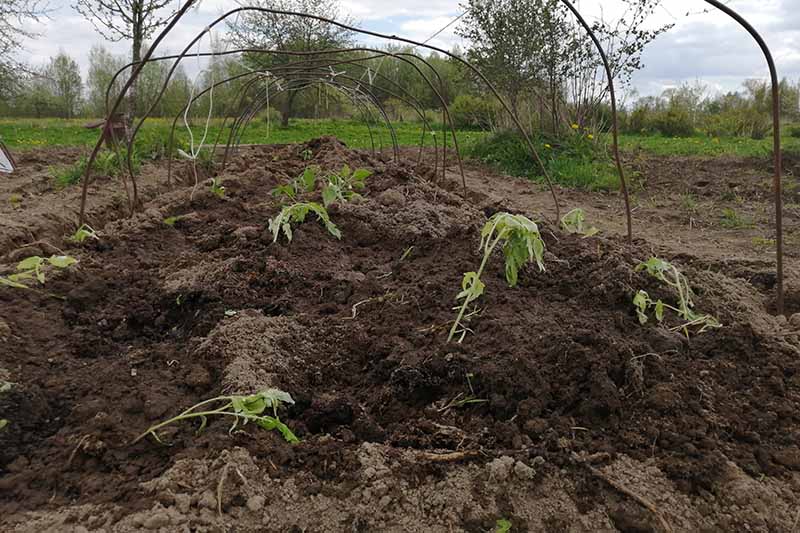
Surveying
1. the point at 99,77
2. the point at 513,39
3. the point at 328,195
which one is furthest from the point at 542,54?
the point at 99,77

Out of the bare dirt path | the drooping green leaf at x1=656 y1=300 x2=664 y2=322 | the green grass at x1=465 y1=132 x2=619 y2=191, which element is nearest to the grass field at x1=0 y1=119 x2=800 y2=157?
the green grass at x1=465 y1=132 x2=619 y2=191

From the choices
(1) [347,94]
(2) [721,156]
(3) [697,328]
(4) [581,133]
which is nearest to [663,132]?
(2) [721,156]

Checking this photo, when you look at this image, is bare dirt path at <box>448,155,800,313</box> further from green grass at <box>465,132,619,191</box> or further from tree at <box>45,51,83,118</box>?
tree at <box>45,51,83,118</box>

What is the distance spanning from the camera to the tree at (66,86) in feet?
89.9

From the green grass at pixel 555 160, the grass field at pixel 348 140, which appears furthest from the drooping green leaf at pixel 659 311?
the grass field at pixel 348 140

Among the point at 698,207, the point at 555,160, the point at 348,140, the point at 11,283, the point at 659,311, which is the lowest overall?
the point at 659,311

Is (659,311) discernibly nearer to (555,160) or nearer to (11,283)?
(11,283)

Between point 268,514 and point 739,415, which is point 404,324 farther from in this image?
point 739,415

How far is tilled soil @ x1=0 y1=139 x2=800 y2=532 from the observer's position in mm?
1504

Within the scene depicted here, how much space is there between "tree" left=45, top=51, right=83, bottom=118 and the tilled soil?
29291mm

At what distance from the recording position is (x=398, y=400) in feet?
6.45

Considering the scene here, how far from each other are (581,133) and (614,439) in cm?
894

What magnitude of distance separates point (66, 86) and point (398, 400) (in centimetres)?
3202

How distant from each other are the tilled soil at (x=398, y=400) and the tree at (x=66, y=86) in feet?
96.1
